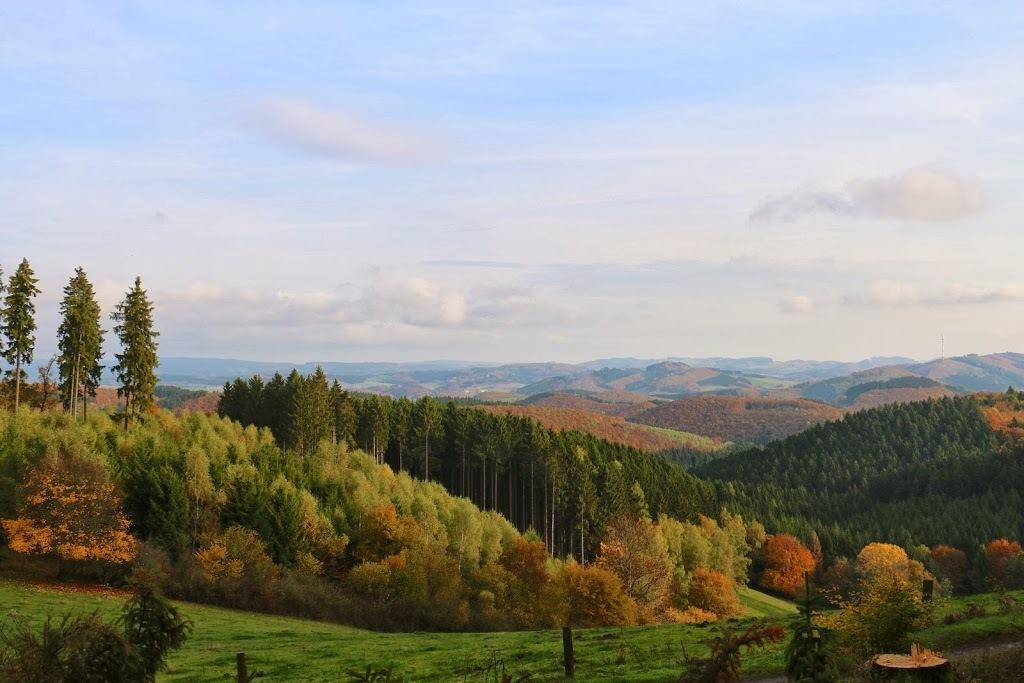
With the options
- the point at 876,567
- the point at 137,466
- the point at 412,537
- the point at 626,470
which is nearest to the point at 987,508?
the point at 876,567

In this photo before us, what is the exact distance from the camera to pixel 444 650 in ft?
138

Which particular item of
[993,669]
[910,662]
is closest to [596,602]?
[993,669]

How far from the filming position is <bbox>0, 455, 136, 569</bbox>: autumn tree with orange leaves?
64.8m

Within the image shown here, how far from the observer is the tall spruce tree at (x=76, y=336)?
86750 mm

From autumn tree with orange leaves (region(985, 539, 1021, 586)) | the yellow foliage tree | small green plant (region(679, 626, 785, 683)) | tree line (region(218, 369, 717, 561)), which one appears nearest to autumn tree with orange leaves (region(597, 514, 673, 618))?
tree line (region(218, 369, 717, 561))

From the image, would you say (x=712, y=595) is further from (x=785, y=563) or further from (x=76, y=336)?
(x=76, y=336)

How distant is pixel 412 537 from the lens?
85.6 metres

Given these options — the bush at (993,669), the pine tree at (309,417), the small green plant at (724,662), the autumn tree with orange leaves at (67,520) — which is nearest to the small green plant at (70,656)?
the small green plant at (724,662)

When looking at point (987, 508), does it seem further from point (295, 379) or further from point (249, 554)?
point (249, 554)

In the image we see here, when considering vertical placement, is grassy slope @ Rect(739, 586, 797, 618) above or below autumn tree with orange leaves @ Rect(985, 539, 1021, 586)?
below

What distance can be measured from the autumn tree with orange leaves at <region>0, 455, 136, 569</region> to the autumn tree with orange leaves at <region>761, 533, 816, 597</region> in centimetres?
12101

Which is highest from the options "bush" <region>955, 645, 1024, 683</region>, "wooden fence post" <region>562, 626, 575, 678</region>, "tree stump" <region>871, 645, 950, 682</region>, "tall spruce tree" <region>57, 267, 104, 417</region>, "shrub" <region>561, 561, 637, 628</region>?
"tall spruce tree" <region>57, 267, 104, 417</region>

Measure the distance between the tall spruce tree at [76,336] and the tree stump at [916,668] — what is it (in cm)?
9012

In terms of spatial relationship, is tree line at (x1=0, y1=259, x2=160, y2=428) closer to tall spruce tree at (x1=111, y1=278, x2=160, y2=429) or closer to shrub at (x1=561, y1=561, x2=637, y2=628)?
tall spruce tree at (x1=111, y1=278, x2=160, y2=429)
